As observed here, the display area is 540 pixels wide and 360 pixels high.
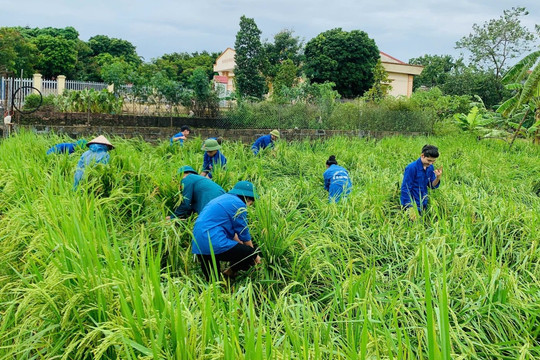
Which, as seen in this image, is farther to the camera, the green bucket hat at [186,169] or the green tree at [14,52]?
the green tree at [14,52]

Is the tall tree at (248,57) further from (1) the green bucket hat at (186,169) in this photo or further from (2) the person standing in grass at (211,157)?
(1) the green bucket hat at (186,169)

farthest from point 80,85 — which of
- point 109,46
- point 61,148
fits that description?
point 109,46

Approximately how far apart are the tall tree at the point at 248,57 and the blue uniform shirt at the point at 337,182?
19648 mm

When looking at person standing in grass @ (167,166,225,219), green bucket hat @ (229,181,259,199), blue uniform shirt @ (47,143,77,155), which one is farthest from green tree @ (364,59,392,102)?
green bucket hat @ (229,181,259,199)

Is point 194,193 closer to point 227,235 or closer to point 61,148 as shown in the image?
point 227,235

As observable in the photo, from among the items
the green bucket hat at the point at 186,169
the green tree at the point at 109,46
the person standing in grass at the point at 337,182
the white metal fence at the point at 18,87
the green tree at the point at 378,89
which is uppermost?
the green tree at the point at 109,46

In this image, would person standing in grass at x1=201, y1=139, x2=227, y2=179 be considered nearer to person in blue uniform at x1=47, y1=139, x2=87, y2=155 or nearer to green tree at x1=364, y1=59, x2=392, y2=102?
person in blue uniform at x1=47, y1=139, x2=87, y2=155

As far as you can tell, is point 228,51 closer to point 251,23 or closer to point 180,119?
point 251,23

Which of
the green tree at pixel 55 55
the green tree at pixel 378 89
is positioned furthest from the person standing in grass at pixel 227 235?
the green tree at pixel 55 55

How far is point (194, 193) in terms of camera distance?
4.66 m

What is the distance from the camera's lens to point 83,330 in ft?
7.59

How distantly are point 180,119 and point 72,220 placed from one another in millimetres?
9250

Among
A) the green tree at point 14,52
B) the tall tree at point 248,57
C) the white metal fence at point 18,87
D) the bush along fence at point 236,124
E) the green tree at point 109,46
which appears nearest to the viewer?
the white metal fence at point 18,87

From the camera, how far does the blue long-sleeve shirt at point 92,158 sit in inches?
186
